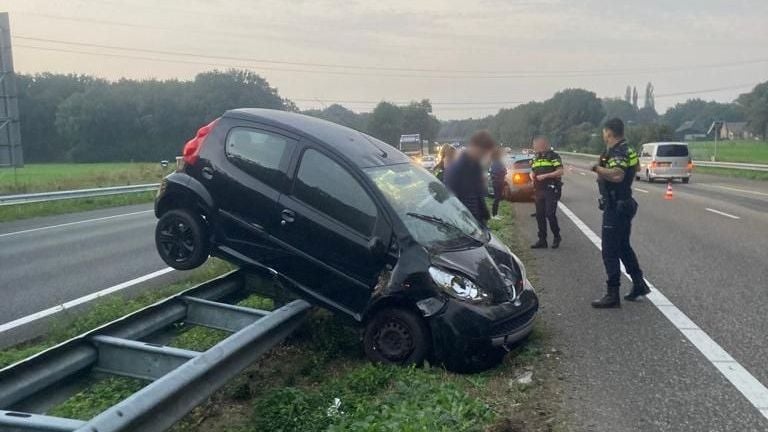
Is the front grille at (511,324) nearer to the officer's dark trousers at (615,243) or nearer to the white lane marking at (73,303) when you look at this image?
the officer's dark trousers at (615,243)

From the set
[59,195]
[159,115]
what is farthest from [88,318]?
[159,115]

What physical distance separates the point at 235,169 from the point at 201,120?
51078 mm

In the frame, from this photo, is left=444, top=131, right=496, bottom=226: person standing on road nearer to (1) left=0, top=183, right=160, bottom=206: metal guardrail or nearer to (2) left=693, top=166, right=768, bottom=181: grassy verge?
(1) left=0, top=183, right=160, bottom=206: metal guardrail

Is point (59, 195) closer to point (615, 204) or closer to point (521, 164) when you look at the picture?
point (521, 164)

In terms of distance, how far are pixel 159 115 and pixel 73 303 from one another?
59505 mm

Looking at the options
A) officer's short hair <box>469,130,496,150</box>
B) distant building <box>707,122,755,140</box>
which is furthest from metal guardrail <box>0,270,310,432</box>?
distant building <box>707,122,755,140</box>

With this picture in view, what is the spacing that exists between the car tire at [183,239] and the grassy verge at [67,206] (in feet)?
43.4

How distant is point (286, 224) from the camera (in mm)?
5773

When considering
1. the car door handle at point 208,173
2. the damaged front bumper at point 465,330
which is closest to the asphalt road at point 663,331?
the damaged front bumper at point 465,330

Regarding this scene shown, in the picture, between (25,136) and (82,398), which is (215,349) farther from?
(25,136)

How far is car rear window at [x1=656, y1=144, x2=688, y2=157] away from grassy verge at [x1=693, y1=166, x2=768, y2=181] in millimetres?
4442

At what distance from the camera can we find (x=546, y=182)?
11.7 m

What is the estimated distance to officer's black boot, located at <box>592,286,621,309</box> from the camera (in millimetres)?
7387

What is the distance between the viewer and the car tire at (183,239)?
6.31 meters
